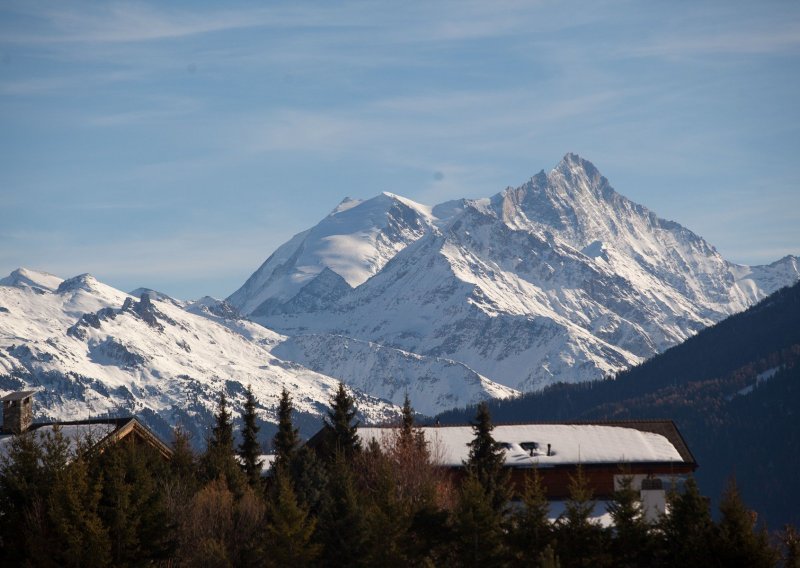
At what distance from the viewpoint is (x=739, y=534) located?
5794 cm

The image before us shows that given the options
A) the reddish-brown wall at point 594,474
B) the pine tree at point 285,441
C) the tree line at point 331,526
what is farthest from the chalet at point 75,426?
the reddish-brown wall at point 594,474

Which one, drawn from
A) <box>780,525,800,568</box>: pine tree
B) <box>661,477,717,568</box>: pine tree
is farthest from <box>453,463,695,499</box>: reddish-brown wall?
<box>661,477,717,568</box>: pine tree

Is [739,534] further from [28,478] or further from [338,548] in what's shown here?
[28,478]

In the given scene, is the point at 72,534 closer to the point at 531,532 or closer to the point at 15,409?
the point at 531,532

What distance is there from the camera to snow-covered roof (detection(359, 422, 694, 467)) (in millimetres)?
98625

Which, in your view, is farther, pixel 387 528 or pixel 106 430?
pixel 106 430

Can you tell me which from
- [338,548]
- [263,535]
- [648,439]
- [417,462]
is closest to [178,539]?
[263,535]

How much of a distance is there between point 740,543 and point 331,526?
18.5 meters

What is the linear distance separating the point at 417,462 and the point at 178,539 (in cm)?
1858

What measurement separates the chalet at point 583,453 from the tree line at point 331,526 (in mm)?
19659

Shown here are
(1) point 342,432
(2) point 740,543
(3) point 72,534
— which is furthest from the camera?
(1) point 342,432

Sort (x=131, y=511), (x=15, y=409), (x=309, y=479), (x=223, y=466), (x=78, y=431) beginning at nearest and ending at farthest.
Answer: (x=131, y=511) < (x=309, y=479) < (x=223, y=466) < (x=78, y=431) < (x=15, y=409)

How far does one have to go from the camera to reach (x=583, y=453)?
99750 millimetres

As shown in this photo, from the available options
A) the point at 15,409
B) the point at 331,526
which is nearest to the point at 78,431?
the point at 15,409
